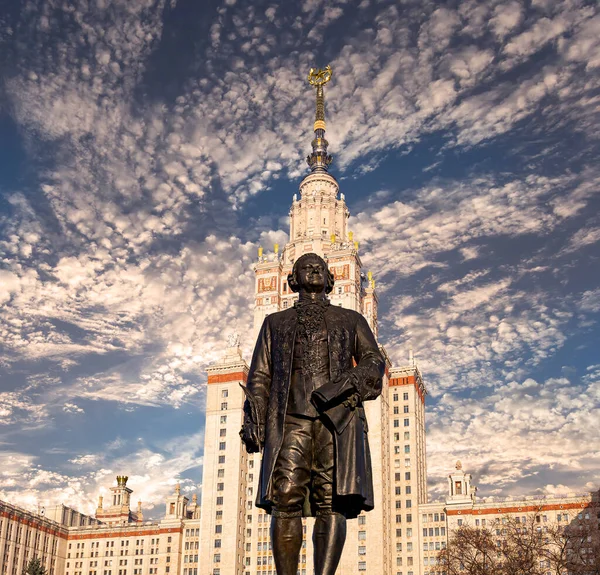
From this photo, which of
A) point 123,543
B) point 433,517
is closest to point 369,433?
point 433,517

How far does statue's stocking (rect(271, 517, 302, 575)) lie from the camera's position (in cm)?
1043

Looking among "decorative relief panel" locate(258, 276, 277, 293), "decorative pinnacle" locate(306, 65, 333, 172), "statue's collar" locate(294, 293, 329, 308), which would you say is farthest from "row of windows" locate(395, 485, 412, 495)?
"statue's collar" locate(294, 293, 329, 308)

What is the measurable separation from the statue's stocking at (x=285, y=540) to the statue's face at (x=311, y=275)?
3.44m

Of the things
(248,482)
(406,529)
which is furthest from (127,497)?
(406,529)

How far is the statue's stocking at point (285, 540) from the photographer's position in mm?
10430

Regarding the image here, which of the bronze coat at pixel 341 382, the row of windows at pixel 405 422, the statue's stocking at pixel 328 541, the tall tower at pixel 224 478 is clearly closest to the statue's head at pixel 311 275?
the bronze coat at pixel 341 382

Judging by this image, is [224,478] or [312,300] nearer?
[312,300]

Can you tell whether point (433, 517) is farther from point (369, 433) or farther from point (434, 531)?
point (369, 433)

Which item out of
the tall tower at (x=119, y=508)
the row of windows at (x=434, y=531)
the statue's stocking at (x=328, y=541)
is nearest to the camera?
the statue's stocking at (x=328, y=541)

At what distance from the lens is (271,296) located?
13062cm

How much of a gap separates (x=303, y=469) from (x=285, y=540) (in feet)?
3.12

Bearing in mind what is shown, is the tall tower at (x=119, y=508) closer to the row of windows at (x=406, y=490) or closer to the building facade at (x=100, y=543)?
the building facade at (x=100, y=543)

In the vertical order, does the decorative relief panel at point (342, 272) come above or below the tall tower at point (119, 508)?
above

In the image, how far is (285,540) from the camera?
10.4m
